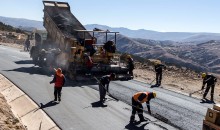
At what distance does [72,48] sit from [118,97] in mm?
6086

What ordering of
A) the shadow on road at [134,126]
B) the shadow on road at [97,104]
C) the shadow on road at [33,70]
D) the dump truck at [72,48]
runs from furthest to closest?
the shadow on road at [33,70] < the dump truck at [72,48] < the shadow on road at [97,104] < the shadow on road at [134,126]

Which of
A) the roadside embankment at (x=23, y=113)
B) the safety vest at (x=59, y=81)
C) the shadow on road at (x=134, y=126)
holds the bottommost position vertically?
the shadow on road at (x=134, y=126)

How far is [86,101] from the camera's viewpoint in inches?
635

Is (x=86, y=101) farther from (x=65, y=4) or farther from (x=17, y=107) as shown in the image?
(x=65, y=4)

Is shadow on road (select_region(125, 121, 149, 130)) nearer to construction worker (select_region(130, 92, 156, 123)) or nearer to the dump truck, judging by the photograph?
construction worker (select_region(130, 92, 156, 123))

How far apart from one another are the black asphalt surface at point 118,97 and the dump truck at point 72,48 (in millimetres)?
1175

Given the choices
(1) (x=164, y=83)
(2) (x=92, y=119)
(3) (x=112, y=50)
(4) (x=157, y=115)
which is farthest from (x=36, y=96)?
(1) (x=164, y=83)

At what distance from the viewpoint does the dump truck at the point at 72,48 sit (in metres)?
21.7

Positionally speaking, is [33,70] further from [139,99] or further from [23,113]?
[139,99]

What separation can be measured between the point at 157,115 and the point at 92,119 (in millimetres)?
3105

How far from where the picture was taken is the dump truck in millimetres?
21734

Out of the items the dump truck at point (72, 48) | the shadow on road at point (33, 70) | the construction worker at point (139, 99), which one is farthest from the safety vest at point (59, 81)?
the shadow on road at point (33, 70)

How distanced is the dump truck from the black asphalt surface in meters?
1.18

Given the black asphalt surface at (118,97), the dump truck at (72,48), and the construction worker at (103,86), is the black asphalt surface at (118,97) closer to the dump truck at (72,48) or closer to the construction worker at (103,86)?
the dump truck at (72,48)
